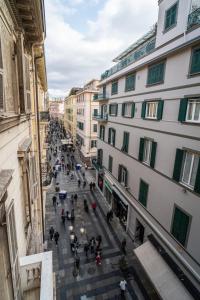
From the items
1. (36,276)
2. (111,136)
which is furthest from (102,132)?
(36,276)

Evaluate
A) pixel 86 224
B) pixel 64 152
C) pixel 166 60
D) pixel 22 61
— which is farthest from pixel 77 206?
pixel 64 152

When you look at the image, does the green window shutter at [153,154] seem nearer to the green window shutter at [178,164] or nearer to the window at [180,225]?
the green window shutter at [178,164]

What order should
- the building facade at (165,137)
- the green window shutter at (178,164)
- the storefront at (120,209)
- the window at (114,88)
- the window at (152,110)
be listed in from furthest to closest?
the window at (114,88), the storefront at (120,209), the window at (152,110), the green window shutter at (178,164), the building facade at (165,137)

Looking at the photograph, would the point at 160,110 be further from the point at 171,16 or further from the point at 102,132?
the point at 102,132

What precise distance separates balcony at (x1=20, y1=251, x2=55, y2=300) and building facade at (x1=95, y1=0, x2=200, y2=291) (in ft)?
22.9

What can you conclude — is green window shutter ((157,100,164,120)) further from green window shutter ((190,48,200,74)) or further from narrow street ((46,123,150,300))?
narrow street ((46,123,150,300))

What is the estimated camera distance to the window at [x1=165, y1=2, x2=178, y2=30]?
9415 mm

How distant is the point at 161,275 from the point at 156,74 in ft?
39.2

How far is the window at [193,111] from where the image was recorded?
27.5ft

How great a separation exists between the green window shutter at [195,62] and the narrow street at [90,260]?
1323 centimetres

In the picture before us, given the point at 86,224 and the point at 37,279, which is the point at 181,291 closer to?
the point at 37,279

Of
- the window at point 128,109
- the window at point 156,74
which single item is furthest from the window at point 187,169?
the window at point 128,109

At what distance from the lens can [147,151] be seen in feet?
42.0

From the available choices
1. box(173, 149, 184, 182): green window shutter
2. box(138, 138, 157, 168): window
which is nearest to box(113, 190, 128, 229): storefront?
box(138, 138, 157, 168): window
